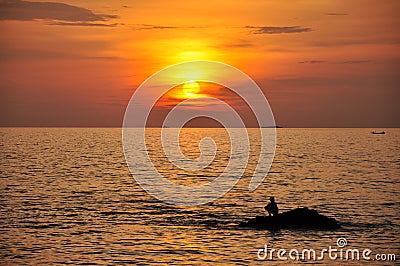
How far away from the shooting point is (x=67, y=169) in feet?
346

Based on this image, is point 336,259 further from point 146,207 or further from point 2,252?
point 146,207

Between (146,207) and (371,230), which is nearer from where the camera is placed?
(371,230)

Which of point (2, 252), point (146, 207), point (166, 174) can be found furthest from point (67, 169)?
point (2, 252)

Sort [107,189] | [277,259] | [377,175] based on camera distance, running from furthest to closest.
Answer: [377,175]
[107,189]
[277,259]

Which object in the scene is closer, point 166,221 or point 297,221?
point 297,221

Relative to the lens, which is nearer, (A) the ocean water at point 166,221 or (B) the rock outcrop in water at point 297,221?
(A) the ocean water at point 166,221

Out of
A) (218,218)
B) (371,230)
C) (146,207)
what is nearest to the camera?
(371,230)

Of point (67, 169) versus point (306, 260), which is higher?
Answer: point (67, 169)

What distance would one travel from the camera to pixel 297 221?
1838 inches

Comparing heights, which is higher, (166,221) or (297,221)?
(297,221)

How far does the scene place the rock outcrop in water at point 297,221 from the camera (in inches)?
1812

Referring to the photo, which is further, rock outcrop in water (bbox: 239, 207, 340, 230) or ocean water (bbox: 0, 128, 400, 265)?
rock outcrop in water (bbox: 239, 207, 340, 230)

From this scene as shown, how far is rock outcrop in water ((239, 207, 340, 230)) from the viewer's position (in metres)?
46.0

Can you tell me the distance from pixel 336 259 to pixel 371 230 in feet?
31.4
